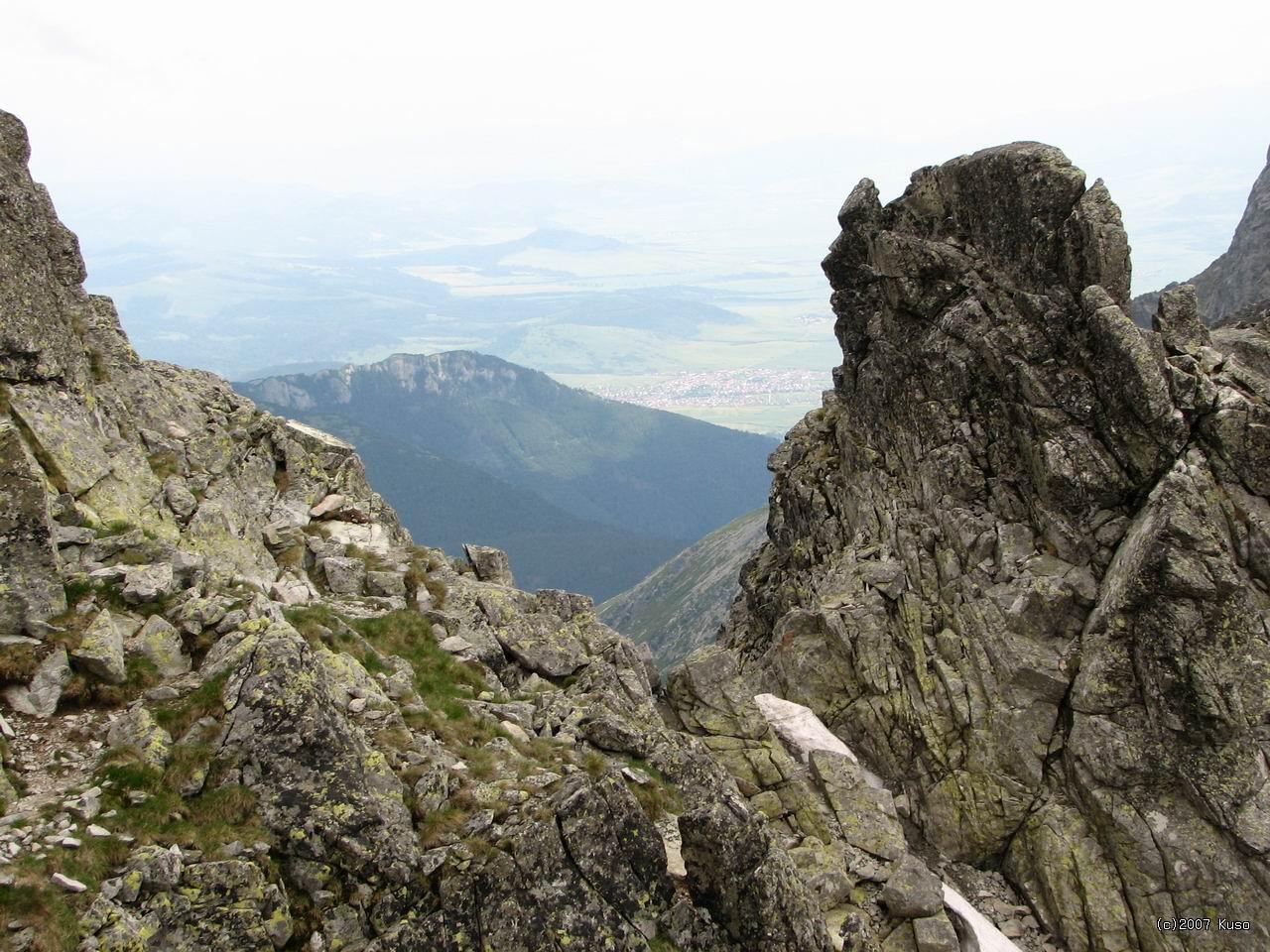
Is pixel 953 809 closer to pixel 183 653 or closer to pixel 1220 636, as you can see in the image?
pixel 1220 636

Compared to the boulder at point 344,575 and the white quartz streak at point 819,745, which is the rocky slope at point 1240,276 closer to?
the white quartz streak at point 819,745

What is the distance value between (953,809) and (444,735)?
116 feet

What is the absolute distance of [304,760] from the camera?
2089cm

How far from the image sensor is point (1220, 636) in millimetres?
40688

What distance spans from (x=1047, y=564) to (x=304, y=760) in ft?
142

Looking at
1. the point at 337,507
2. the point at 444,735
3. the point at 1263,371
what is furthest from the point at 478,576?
the point at 1263,371

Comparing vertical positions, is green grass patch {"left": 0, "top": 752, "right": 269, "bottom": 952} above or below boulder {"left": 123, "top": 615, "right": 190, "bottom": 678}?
below

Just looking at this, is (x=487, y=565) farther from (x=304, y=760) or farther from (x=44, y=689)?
(x=44, y=689)

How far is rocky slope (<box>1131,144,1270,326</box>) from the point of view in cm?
13112

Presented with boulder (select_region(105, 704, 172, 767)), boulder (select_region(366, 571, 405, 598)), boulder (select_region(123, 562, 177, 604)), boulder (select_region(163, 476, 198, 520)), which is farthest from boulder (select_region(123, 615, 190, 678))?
boulder (select_region(366, 571, 405, 598))

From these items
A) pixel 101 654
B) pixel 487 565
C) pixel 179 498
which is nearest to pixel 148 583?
pixel 101 654

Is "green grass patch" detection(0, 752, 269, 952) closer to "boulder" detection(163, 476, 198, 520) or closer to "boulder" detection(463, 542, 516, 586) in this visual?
"boulder" detection(163, 476, 198, 520)

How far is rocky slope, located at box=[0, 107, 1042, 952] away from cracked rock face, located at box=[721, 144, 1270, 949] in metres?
12.6

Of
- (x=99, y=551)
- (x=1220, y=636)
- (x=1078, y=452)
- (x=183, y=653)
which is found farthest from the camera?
(x=1078, y=452)
